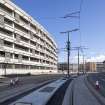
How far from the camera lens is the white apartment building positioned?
78275 millimetres

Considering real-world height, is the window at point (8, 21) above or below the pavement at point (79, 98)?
above

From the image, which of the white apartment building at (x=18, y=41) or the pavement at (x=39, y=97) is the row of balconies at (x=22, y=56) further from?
the pavement at (x=39, y=97)

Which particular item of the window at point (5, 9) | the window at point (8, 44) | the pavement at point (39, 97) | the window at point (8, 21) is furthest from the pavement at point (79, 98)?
the window at point (8, 21)

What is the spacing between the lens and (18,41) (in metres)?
90.7

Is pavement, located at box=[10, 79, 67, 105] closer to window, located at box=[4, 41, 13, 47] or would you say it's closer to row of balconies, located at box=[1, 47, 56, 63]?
row of balconies, located at box=[1, 47, 56, 63]

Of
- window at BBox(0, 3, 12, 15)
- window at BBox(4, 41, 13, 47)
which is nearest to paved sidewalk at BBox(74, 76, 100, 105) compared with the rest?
window at BBox(0, 3, 12, 15)

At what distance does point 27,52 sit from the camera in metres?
104

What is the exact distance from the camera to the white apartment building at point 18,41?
78.3 meters

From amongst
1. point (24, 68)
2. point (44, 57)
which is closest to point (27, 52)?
point (24, 68)

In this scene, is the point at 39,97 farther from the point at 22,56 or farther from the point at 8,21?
the point at 22,56

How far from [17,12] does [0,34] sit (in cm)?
1628

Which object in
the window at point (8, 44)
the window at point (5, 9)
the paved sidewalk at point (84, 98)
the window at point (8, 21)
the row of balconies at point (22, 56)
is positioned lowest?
the paved sidewalk at point (84, 98)

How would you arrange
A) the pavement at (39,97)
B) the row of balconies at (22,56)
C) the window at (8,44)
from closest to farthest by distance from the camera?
1. the pavement at (39,97)
2. the row of balconies at (22,56)
3. the window at (8,44)

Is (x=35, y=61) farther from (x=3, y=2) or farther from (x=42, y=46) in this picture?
(x=3, y=2)
